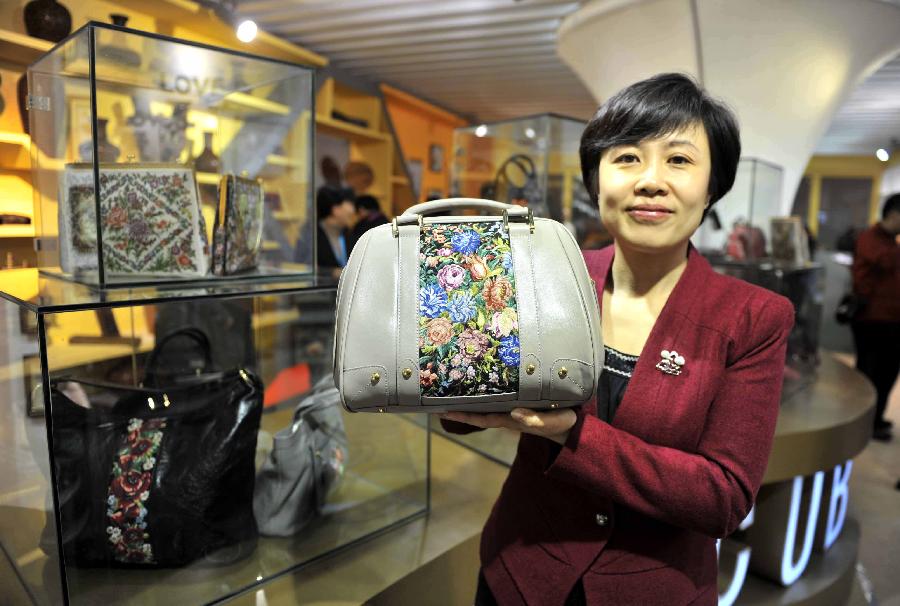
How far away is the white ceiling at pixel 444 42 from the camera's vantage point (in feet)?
14.3

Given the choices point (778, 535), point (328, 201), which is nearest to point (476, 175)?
point (328, 201)

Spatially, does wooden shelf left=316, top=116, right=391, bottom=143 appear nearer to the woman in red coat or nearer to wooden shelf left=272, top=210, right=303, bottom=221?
wooden shelf left=272, top=210, right=303, bottom=221

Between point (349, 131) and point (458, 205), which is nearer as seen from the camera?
point (458, 205)

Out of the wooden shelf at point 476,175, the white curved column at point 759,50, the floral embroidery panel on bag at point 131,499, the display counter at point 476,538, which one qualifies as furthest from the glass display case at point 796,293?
the floral embroidery panel on bag at point 131,499

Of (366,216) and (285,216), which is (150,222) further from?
(366,216)

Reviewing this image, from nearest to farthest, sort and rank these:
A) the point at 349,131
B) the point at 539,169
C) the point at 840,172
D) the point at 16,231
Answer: the point at 16,231
the point at 539,169
the point at 349,131
the point at 840,172

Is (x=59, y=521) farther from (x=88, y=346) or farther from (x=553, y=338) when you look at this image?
(x=553, y=338)

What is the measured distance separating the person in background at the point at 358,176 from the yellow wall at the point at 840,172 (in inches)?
315

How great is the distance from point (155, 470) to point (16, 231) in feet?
3.02

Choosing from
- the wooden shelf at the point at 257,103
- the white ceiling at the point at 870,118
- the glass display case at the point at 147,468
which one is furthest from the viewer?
the white ceiling at the point at 870,118

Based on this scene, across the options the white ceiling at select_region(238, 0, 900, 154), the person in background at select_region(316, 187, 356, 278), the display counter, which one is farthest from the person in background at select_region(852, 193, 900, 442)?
the person in background at select_region(316, 187, 356, 278)

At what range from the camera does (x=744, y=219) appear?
3326 millimetres

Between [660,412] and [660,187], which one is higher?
[660,187]

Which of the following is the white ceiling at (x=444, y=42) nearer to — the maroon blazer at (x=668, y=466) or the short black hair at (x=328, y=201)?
the short black hair at (x=328, y=201)
